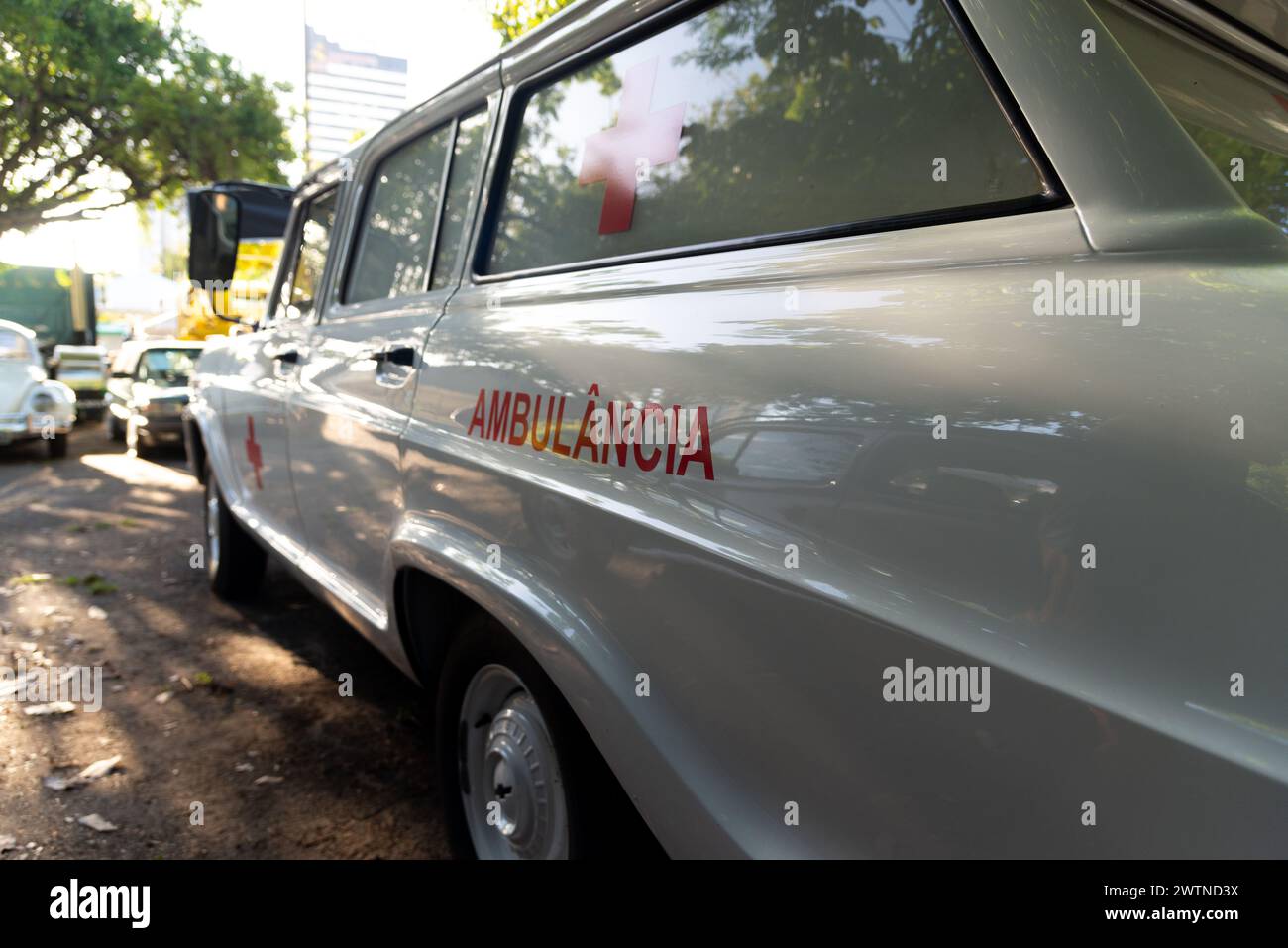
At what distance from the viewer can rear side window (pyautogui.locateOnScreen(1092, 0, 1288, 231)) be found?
1366mm

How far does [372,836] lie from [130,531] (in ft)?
17.9

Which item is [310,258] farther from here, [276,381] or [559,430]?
[559,430]

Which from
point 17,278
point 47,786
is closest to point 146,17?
point 17,278

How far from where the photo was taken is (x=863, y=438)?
47.5 inches

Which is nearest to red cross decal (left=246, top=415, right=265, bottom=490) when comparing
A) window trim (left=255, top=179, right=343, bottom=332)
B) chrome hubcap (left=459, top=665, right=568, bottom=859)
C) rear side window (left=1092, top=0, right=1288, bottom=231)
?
window trim (left=255, top=179, right=343, bottom=332)

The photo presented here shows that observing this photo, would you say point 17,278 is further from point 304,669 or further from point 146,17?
point 304,669

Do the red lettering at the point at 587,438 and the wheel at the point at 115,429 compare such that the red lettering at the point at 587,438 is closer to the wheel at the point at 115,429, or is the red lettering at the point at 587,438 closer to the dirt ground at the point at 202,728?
the dirt ground at the point at 202,728

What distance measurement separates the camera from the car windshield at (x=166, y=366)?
12672 mm

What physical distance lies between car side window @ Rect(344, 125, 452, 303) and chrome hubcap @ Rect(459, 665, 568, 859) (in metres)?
1.18

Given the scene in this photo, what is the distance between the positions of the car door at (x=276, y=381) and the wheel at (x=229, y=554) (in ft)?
1.51

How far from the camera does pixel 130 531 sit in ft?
23.7

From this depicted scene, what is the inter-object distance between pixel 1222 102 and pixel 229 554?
479 centimetres

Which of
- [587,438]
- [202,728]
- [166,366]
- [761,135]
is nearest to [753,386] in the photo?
[587,438]

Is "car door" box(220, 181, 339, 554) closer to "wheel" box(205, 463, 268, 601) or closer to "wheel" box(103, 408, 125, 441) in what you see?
"wheel" box(205, 463, 268, 601)
